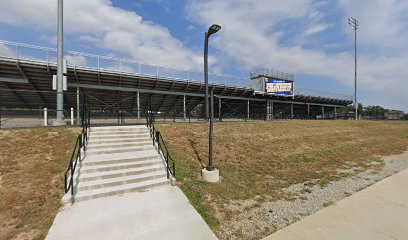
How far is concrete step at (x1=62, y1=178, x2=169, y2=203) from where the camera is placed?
6305 millimetres

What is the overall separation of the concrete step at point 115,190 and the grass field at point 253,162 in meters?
0.81

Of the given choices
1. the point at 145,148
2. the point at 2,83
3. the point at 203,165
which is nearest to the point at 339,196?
the point at 203,165

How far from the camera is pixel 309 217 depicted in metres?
5.77

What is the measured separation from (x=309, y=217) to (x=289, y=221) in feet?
1.84

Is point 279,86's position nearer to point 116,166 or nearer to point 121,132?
point 121,132

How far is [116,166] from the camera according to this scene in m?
7.71

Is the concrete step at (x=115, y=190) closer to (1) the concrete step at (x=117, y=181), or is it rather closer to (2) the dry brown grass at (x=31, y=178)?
(1) the concrete step at (x=117, y=181)

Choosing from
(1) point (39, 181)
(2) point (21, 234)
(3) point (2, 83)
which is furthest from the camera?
(3) point (2, 83)

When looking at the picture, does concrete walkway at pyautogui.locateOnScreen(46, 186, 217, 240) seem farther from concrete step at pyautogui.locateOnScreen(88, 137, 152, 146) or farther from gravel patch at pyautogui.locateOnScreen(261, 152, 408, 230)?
concrete step at pyautogui.locateOnScreen(88, 137, 152, 146)

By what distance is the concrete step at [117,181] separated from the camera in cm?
677

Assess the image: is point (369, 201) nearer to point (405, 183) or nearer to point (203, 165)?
point (405, 183)

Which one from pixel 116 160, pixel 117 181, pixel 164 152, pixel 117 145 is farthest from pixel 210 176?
pixel 117 145

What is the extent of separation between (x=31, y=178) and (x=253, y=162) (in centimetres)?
837

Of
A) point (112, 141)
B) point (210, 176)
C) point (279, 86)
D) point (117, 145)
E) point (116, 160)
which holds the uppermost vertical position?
point (279, 86)
